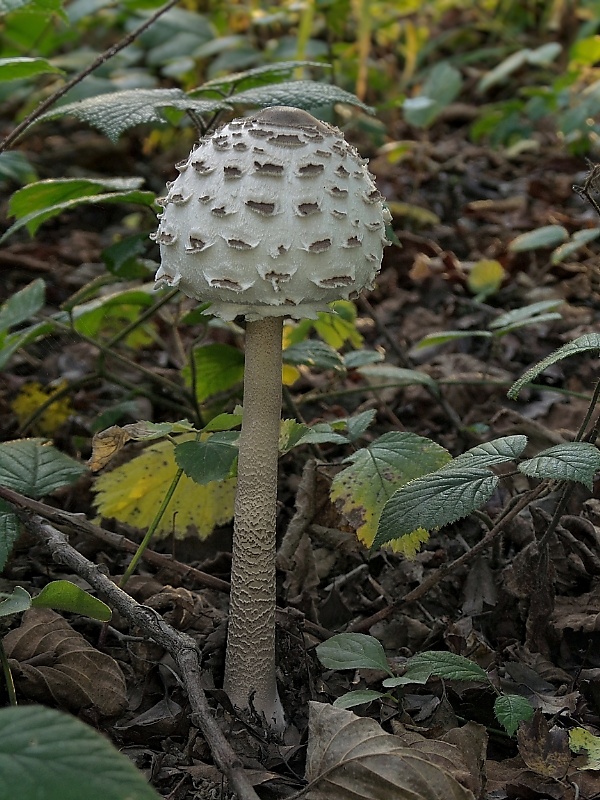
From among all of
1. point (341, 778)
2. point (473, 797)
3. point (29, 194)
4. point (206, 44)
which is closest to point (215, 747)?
point (341, 778)

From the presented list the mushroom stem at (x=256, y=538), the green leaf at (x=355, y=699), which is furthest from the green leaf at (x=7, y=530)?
the green leaf at (x=355, y=699)

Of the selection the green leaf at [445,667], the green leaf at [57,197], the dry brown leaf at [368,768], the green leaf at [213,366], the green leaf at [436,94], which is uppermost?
the green leaf at [436,94]

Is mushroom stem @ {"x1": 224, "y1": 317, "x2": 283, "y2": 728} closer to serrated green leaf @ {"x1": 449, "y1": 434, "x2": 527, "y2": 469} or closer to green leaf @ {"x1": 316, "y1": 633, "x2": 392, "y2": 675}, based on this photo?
green leaf @ {"x1": 316, "y1": 633, "x2": 392, "y2": 675}

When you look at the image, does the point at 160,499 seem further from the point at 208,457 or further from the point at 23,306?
the point at 23,306

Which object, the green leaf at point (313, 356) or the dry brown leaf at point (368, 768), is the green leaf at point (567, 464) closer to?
the dry brown leaf at point (368, 768)

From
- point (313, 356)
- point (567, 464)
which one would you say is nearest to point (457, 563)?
point (567, 464)

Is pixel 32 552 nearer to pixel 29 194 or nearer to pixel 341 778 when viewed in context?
pixel 29 194
